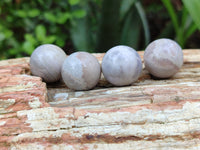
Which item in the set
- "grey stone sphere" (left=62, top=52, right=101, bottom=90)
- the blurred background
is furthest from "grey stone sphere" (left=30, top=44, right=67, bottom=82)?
the blurred background

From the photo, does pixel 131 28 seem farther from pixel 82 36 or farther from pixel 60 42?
pixel 60 42

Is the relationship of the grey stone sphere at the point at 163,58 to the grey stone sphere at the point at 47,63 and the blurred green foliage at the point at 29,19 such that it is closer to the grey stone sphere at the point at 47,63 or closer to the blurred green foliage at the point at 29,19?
the grey stone sphere at the point at 47,63

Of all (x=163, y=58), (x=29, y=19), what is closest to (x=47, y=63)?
(x=163, y=58)

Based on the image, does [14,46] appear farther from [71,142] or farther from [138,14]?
[71,142]

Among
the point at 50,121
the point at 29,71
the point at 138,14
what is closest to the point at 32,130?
the point at 50,121

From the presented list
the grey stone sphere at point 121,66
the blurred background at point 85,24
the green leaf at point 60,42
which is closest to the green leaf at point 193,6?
the grey stone sphere at point 121,66

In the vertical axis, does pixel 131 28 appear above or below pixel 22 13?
below

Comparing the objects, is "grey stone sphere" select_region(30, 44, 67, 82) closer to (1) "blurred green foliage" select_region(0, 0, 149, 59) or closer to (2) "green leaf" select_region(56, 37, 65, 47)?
(1) "blurred green foliage" select_region(0, 0, 149, 59)
